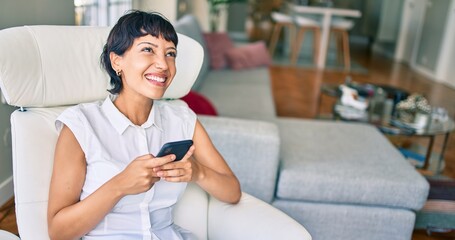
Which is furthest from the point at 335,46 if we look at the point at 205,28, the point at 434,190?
the point at 434,190

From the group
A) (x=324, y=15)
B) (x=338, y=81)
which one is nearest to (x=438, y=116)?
(x=338, y=81)

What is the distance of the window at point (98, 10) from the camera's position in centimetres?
268

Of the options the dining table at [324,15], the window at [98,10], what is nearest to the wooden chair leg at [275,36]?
the dining table at [324,15]

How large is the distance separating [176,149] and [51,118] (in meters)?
0.40

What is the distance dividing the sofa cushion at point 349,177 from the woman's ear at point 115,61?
3.08 feet

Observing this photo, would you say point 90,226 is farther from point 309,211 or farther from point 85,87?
point 309,211

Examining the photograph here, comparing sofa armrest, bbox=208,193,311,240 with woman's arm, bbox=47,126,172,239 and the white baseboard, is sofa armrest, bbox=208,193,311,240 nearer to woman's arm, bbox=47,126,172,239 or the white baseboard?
woman's arm, bbox=47,126,172,239

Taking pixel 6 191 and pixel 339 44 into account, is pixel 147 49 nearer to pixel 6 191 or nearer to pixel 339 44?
pixel 6 191

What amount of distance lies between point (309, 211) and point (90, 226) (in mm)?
1064

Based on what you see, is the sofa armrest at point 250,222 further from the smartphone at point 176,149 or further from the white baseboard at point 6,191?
the white baseboard at point 6,191

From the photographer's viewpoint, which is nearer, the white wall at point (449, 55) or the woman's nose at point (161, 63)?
the woman's nose at point (161, 63)

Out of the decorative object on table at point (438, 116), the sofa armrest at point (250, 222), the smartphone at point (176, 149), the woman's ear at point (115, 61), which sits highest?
the woman's ear at point (115, 61)

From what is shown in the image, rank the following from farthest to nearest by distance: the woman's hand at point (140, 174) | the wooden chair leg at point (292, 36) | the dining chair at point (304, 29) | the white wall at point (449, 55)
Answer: the wooden chair leg at point (292, 36), the dining chair at point (304, 29), the white wall at point (449, 55), the woman's hand at point (140, 174)

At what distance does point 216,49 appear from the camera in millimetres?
4082
